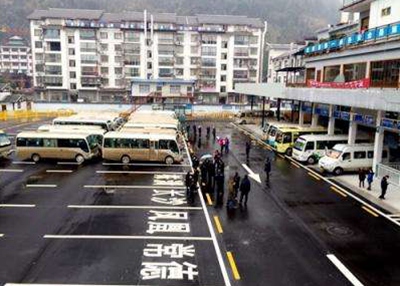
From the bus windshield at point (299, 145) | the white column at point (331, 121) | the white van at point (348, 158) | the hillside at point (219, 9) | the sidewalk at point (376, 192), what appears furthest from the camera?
the hillside at point (219, 9)

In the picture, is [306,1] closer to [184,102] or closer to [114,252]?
[184,102]

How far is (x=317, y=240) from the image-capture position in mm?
15766

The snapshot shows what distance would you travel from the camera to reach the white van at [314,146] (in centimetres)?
3034

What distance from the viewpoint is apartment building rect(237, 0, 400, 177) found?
2491 cm

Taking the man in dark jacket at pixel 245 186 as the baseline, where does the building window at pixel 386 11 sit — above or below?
above

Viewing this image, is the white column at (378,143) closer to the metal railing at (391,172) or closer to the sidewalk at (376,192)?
the metal railing at (391,172)

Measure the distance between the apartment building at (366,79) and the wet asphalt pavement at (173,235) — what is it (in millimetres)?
5716

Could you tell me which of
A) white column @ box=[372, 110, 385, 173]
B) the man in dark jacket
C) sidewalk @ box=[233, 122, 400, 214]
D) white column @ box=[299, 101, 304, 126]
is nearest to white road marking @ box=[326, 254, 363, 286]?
the man in dark jacket

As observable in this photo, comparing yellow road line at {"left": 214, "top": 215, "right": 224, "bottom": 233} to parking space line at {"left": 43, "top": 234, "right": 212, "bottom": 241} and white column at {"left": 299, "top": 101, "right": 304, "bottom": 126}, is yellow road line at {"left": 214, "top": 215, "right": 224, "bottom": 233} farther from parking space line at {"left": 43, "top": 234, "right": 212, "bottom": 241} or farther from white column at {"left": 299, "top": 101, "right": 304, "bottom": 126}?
white column at {"left": 299, "top": 101, "right": 304, "bottom": 126}

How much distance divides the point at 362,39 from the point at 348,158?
970 centimetres

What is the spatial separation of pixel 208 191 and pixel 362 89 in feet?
41.5

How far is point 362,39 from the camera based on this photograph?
30547 millimetres

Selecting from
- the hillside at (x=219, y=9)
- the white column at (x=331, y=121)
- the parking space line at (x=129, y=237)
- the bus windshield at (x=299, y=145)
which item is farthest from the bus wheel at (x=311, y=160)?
the hillside at (x=219, y=9)

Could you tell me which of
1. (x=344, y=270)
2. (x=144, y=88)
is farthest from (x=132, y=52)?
(x=344, y=270)
